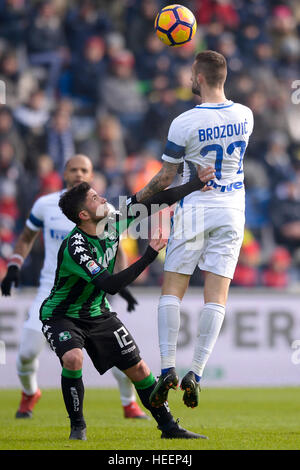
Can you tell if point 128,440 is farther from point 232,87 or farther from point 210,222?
point 232,87

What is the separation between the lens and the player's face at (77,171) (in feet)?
27.8

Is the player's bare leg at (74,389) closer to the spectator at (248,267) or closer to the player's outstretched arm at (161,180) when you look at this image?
the player's outstretched arm at (161,180)

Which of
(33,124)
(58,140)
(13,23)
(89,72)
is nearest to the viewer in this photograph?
(58,140)

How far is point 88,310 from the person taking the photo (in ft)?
21.9

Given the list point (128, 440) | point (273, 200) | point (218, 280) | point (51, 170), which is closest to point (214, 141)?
point (218, 280)

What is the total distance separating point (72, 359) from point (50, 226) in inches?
102

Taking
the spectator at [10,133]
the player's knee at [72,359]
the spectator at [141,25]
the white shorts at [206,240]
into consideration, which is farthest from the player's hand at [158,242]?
the spectator at [141,25]

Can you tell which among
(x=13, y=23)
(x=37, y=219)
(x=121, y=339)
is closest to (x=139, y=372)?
(x=121, y=339)

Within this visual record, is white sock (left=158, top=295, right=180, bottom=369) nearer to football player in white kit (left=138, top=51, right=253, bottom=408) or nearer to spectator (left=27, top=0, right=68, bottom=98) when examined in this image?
football player in white kit (left=138, top=51, right=253, bottom=408)

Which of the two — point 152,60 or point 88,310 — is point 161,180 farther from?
point 152,60

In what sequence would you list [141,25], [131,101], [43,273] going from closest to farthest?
[43,273], [131,101], [141,25]

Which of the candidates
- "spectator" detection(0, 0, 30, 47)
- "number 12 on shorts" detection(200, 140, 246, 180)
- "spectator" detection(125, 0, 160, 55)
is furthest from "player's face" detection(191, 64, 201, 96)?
"spectator" detection(125, 0, 160, 55)

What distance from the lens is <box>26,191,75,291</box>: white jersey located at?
342 inches

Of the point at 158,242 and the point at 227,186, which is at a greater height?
the point at 227,186
